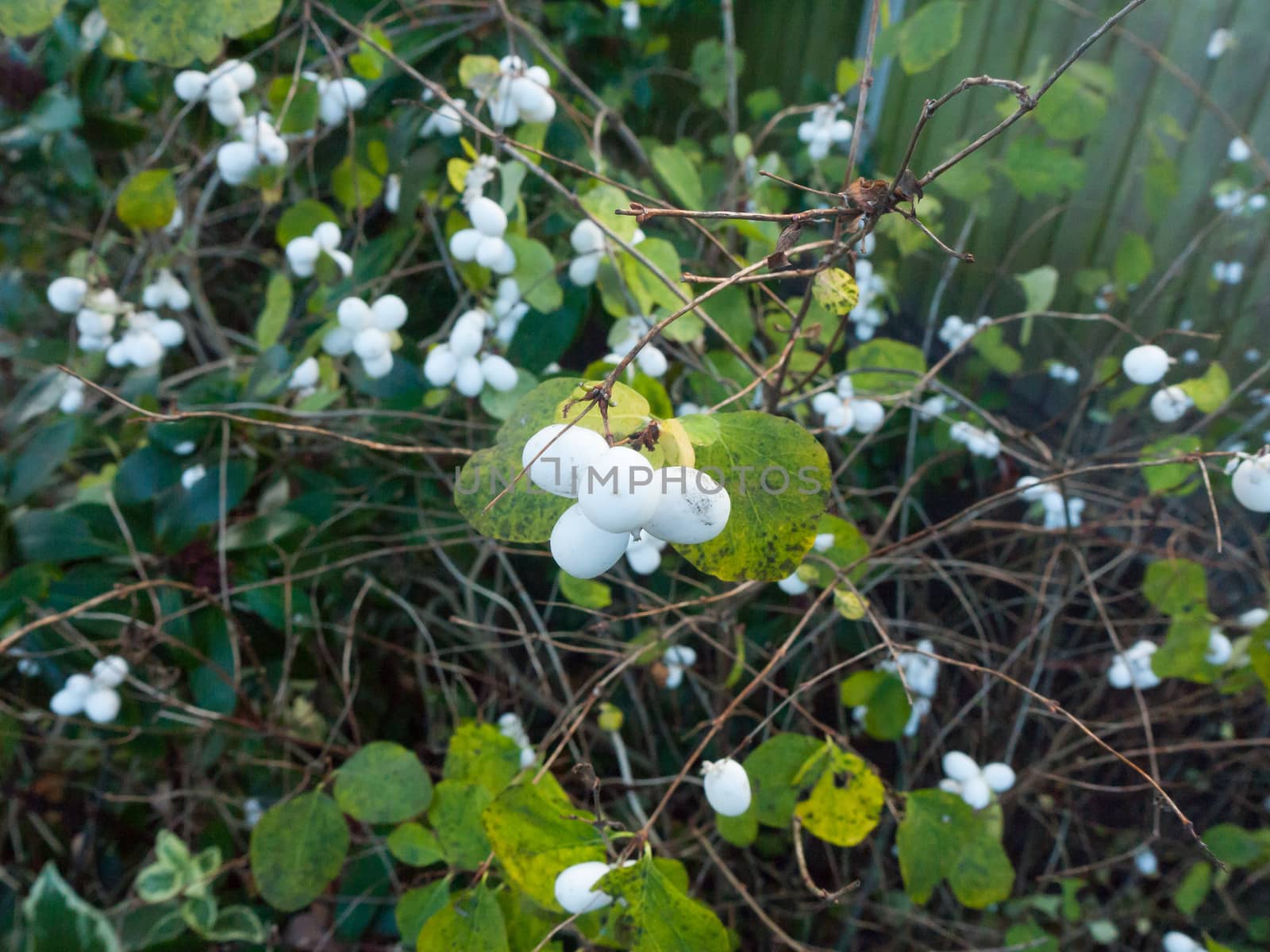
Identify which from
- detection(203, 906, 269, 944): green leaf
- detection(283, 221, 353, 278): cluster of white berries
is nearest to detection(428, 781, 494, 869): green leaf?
detection(203, 906, 269, 944): green leaf

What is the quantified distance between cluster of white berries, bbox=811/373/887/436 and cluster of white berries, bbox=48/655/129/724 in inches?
33.7

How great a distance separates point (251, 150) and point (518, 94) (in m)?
0.32

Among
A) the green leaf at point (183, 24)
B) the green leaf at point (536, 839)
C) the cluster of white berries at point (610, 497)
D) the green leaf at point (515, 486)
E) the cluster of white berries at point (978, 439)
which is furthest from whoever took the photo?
the cluster of white berries at point (978, 439)

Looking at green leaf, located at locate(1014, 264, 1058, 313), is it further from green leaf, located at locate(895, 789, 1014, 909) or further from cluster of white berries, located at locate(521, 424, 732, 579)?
cluster of white berries, located at locate(521, 424, 732, 579)

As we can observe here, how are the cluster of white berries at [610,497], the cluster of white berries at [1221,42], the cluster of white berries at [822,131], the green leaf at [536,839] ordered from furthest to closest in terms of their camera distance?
1. the cluster of white berries at [1221,42]
2. the cluster of white berries at [822,131]
3. the green leaf at [536,839]
4. the cluster of white berries at [610,497]

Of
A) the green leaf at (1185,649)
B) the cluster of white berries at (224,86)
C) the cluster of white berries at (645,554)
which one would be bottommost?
the green leaf at (1185,649)

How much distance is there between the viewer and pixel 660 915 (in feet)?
1.80

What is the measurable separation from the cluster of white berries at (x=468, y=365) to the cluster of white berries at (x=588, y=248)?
0.39ft

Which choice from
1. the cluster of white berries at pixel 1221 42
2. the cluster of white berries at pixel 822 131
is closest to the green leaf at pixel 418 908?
the cluster of white berries at pixel 822 131

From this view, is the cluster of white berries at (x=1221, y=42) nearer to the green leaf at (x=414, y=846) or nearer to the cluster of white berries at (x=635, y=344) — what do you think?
the cluster of white berries at (x=635, y=344)

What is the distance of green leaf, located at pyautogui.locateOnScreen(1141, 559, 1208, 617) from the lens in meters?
0.90

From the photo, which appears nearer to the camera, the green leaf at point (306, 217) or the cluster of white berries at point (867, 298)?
the green leaf at point (306, 217)

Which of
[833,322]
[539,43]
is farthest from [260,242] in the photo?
[833,322]

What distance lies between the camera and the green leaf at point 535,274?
2.72ft
